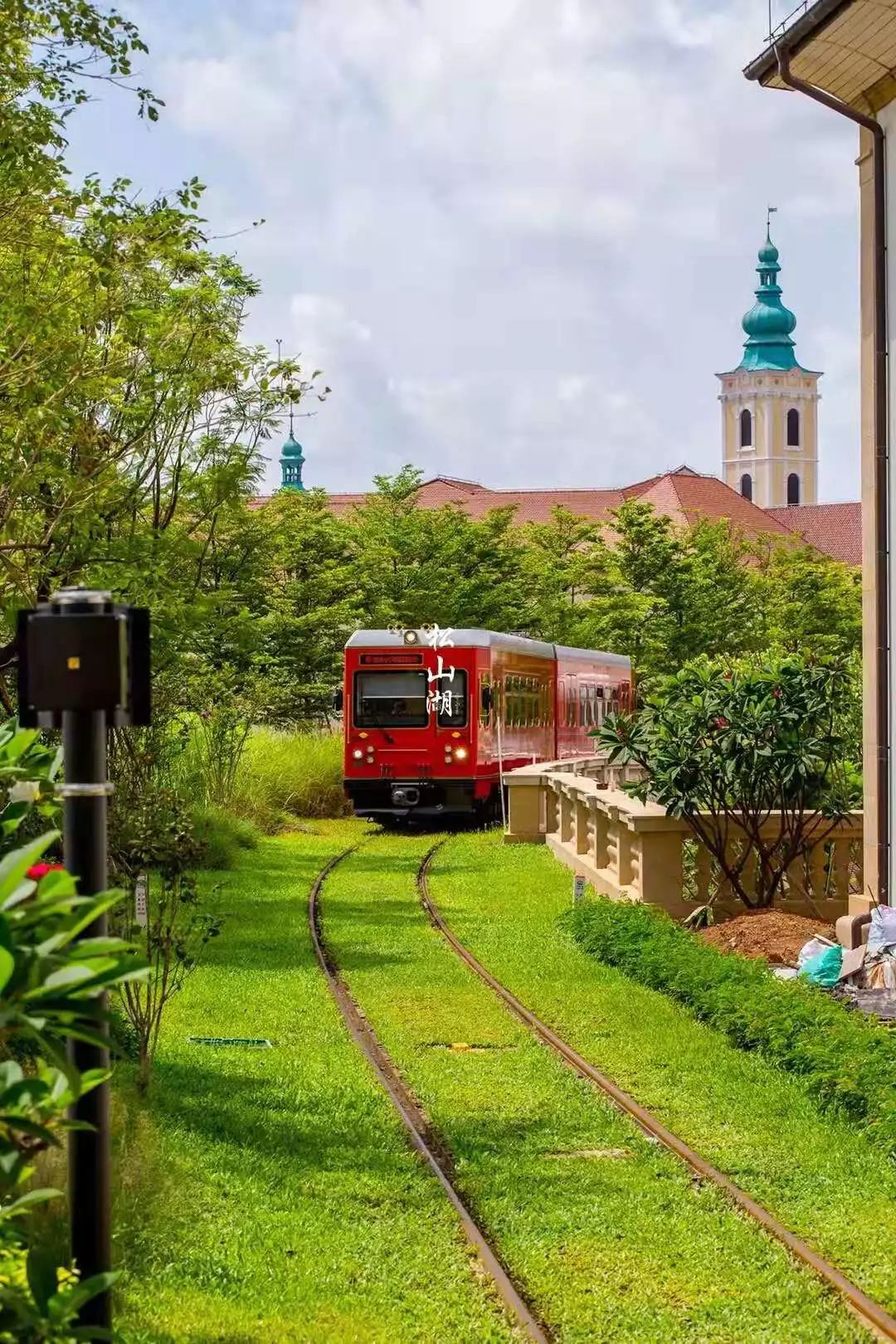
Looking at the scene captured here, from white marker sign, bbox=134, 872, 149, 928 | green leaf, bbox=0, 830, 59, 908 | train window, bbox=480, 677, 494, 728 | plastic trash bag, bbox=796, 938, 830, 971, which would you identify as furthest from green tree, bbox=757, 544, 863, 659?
green leaf, bbox=0, 830, 59, 908

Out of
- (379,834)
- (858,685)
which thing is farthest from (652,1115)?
(379,834)

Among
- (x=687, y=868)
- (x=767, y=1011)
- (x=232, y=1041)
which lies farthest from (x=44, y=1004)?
(x=687, y=868)

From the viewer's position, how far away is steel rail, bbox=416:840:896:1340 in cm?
641

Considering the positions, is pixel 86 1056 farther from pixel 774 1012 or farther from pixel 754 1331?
pixel 774 1012

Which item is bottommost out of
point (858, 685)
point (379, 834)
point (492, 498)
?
point (379, 834)

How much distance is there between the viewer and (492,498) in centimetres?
8844

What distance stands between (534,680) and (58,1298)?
1144 inches

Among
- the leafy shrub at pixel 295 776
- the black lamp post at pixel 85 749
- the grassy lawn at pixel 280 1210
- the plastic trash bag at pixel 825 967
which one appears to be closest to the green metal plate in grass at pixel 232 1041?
the grassy lawn at pixel 280 1210

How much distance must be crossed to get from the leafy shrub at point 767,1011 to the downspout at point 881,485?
167cm

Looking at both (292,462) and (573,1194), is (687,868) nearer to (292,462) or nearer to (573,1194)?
(573,1194)

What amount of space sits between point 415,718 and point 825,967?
51.8 ft

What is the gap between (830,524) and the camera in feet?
327

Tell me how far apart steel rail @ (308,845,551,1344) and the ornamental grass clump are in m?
3.36

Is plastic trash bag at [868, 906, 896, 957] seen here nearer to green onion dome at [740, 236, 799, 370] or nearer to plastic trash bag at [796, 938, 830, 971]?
plastic trash bag at [796, 938, 830, 971]
